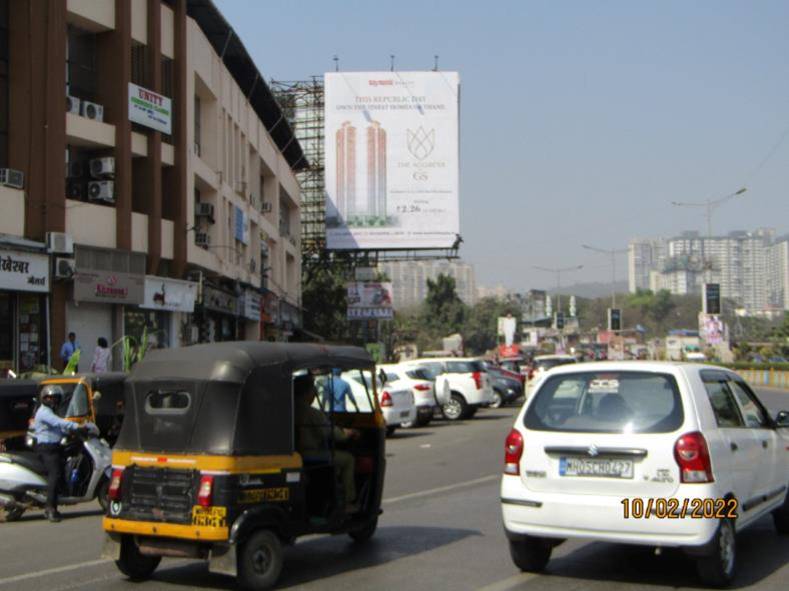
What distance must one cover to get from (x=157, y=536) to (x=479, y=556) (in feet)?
9.40

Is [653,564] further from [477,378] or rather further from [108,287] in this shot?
[108,287]

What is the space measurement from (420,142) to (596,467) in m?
44.5

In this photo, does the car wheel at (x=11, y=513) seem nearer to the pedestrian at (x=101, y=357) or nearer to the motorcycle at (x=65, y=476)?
the motorcycle at (x=65, y=476)

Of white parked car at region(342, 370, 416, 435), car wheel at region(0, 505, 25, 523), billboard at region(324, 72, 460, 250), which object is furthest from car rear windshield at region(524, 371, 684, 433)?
billboard at region(324, 72, 460, 250)

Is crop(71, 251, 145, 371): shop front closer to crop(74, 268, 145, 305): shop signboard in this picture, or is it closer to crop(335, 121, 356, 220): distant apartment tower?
crop(74, 268, 145, 305): shop signboard

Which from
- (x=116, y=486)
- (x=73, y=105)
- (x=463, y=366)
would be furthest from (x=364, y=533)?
(x=463, y=366)

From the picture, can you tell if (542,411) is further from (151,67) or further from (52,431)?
(151,67)

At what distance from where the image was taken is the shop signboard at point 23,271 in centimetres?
2188

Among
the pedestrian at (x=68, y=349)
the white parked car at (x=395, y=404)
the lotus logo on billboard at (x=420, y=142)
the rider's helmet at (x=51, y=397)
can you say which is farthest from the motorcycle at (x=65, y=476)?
the lotus logo on billboard at (x=420, y=142)

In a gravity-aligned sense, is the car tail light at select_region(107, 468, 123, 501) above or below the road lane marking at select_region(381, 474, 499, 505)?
above

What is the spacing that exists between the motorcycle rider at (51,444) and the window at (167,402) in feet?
14.2

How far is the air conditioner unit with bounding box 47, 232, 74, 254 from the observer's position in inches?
918

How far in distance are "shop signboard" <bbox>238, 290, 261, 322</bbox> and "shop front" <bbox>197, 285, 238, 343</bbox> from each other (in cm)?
44
